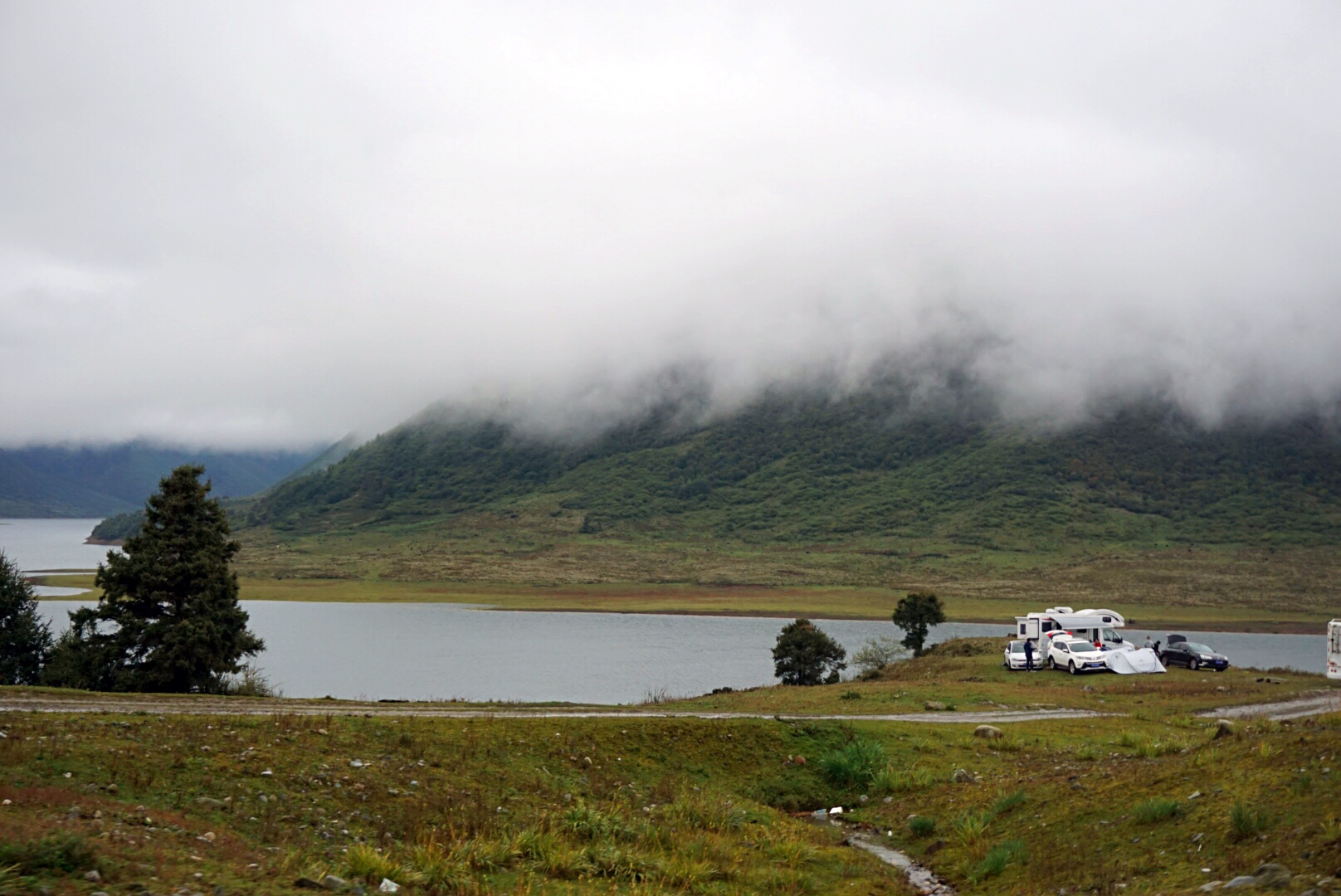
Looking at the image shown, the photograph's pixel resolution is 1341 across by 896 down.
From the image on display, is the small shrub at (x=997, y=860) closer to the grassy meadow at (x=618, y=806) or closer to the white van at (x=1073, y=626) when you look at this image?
the grassy meadow at (x=618, y=806)

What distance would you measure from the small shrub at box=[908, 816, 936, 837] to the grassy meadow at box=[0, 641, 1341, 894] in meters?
0.04

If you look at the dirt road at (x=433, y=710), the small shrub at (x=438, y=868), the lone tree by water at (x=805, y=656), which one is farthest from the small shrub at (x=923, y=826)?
the lone tree by water at (x=805, y=656)

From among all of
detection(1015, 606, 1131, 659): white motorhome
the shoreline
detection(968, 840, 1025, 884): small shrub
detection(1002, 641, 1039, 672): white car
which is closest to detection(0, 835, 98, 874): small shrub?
detection(968, 840, 1025, 884): small shrub

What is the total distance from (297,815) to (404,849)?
6.11 feet

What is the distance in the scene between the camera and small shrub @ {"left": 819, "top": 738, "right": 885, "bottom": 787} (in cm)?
1911

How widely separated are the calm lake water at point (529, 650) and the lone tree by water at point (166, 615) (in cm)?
1808

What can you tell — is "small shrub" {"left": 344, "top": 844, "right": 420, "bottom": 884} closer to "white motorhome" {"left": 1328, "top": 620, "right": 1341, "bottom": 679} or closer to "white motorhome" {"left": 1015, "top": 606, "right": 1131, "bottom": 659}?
"white motorhome" {"left": 1328, "top": 620, "right": 1341, "bottom": 679}

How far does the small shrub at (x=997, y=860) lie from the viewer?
502 inches

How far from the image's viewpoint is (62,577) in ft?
460

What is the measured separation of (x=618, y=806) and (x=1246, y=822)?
873cm

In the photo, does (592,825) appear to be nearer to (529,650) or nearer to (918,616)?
(918,616)

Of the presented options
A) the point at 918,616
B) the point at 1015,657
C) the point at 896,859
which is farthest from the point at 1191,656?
the point at 896,859

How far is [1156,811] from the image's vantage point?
12.5 m

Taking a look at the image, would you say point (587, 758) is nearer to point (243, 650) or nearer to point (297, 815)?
point (297, 815)
